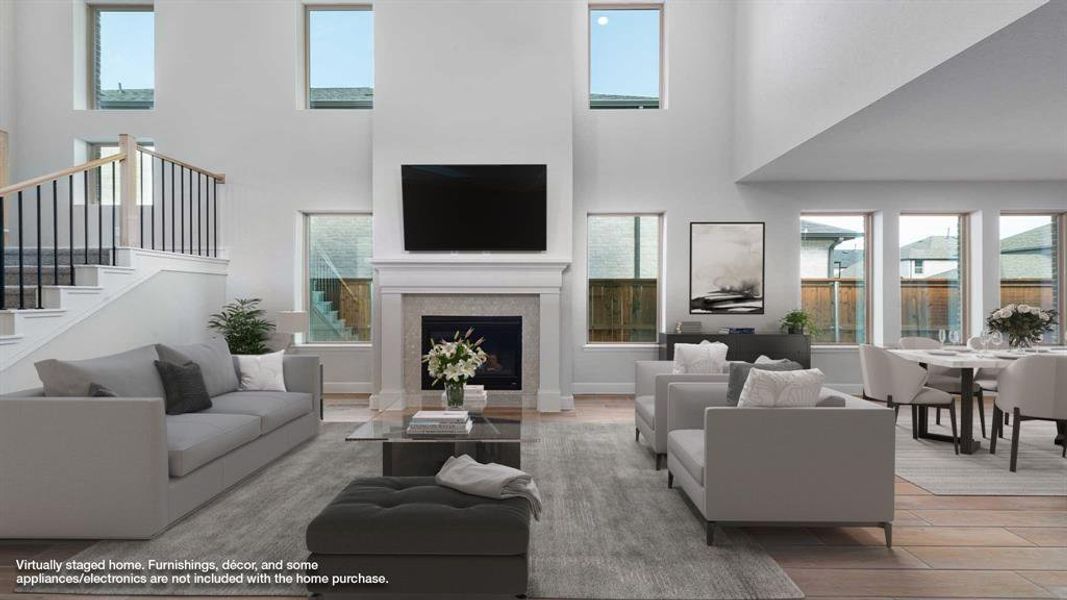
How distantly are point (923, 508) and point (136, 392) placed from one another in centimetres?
488

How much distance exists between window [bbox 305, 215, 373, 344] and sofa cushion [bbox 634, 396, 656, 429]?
13.2 ft

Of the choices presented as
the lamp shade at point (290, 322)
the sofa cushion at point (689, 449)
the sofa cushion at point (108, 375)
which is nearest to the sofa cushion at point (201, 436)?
the sofa cushion at point (108, 375)

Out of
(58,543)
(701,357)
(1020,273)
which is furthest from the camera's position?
(1020,273)

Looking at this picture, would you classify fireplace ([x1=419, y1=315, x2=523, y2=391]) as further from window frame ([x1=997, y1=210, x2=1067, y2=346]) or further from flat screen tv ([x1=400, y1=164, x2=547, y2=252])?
window frame ([x1=997, y1=210, x2=1067, y2=346])

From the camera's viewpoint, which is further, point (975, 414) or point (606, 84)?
point (606, 84)

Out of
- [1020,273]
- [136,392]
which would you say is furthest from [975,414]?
[136,392]

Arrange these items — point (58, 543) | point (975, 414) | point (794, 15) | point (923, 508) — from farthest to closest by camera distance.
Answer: point (975, 414) < point (794, 15) < point (923, 508) < point (58, 543)

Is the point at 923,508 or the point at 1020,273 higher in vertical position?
the point at 1020,273

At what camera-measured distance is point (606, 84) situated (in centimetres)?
786

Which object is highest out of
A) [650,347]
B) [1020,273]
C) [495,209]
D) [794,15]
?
[794,15]

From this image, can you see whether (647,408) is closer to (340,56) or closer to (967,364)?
(967,364)

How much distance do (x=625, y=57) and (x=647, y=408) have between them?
4967mm

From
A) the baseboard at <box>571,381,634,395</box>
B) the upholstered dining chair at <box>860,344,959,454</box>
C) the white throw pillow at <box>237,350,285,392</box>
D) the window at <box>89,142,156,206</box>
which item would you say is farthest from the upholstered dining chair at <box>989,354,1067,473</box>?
the window at <box>89,142,156,206</box>

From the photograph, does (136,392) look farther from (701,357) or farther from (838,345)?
(838,345)
